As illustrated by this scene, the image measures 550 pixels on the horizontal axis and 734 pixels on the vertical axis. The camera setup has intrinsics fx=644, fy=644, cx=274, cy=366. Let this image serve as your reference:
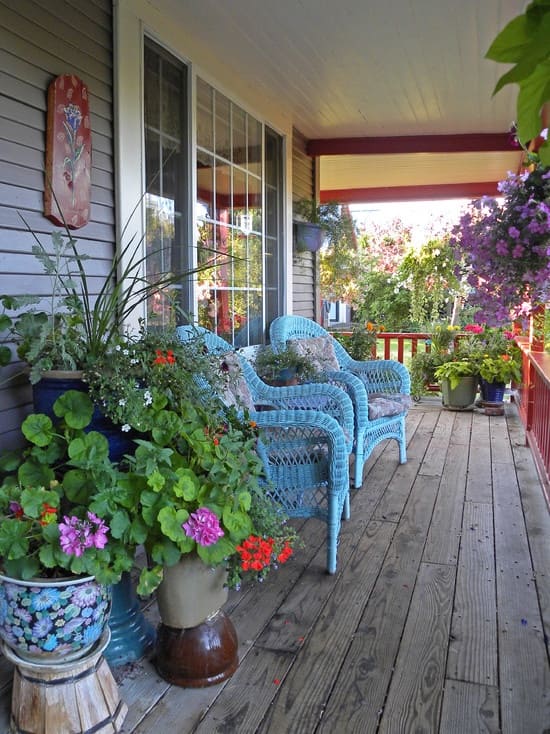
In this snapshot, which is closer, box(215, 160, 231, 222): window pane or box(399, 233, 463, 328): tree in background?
box(215, 160, 231, 222): window pane

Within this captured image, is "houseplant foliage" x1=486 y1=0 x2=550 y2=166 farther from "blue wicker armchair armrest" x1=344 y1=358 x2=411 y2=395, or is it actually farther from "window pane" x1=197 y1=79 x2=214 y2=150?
"blue wicker armchair armrest" x1=344 y1=358 x2=411 y2=395

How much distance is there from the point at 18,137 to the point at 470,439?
3704mm

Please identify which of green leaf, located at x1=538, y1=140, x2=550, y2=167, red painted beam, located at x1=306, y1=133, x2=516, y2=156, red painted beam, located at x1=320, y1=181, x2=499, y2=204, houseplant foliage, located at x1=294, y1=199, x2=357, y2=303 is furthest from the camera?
red painted beam, located at x1=320, y1=181, x2=499, y2=204

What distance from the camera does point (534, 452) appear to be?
154 inches

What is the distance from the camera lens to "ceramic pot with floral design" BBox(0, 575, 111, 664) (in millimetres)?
1473

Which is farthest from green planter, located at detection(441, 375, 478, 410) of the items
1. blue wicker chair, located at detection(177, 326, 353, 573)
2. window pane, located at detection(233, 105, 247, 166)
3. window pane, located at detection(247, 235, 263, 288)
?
blue wicker chair, located at detection(177, 326, 353, 573)

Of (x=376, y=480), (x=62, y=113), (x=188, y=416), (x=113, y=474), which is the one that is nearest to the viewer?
(x=113, y=474)

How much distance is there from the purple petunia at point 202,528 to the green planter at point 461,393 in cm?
447

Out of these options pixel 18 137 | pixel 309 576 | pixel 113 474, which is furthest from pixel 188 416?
pixel 18 137

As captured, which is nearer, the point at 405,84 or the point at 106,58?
the point at 106,58

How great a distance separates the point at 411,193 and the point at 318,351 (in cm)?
399

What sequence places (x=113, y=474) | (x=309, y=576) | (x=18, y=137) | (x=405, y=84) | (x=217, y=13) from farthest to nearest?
1. (x=405, y=84)
2. (x=217, y=13)
3. (x=309, y=576)
4. (x=18, y=137)
5. (x=113, y=474)

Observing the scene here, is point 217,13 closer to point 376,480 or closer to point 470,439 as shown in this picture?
point 376,480

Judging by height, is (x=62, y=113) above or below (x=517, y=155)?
below
